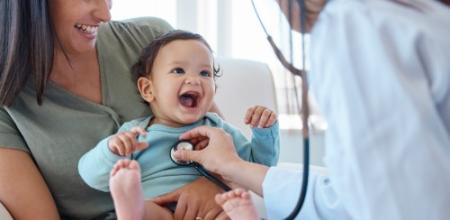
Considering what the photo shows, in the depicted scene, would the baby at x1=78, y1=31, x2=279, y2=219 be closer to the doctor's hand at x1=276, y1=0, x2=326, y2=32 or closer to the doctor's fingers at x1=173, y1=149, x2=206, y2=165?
the doctor's fingers at x1=173, y1=149, x2=206, y2=165

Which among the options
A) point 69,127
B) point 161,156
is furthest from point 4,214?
point 161,156

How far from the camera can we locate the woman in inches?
43.1

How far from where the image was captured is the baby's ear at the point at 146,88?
4.06 feet

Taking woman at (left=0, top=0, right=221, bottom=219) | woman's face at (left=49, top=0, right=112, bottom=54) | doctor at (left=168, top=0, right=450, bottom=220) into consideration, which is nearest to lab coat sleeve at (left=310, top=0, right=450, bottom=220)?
doctor at (left=168, top=0, right=450, bottom=220)

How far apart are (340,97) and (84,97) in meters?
0.73

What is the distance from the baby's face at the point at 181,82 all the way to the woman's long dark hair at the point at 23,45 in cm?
23

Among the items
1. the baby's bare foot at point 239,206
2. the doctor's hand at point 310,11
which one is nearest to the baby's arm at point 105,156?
the baby's bare foot at point 239,206

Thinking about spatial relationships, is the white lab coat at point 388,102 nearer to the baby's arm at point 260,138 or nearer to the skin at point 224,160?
the skin at point 224,160

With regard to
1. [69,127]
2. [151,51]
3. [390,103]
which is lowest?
[69,127]

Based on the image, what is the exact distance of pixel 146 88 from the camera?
1.25 meters

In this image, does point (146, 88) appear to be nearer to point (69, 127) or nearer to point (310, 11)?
point (69, 127)

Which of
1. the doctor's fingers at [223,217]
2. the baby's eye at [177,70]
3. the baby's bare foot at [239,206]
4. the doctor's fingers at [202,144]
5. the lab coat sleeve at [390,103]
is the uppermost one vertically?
the lab coat sleeve at [390,103]

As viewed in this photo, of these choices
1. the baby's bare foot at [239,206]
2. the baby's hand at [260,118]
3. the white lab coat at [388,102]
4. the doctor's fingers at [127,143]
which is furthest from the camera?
the baby's hand at [260,118]

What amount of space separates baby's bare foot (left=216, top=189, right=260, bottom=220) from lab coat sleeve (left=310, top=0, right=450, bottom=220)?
28cm
